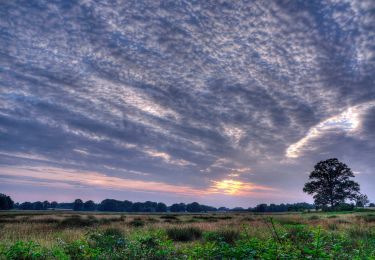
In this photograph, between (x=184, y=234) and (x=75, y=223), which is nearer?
(x=184, y=234)

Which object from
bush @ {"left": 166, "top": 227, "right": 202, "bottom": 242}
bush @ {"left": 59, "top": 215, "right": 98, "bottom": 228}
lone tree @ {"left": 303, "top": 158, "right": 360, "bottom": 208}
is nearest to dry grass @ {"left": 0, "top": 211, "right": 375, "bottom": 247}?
bush @ {"left": 59, "top": 215, "right": 98, "bottom": 228}

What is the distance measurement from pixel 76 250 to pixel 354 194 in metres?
72.8

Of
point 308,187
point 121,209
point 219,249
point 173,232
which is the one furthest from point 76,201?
point 219,249

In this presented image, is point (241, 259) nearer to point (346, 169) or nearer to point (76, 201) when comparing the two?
point (346, 169)

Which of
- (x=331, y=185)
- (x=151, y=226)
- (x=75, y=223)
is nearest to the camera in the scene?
(x=151, y=226)

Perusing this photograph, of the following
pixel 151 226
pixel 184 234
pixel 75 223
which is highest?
pixel 184 234

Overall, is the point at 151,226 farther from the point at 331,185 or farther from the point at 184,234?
the point at 331,185

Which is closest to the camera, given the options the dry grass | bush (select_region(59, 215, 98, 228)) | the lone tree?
the dry grass

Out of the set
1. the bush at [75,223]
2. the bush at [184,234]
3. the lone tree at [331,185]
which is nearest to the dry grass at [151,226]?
the bush at [75,223]

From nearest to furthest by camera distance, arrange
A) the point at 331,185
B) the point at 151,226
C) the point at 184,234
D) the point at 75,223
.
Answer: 1. the point at 184,234
2. the point at 151,226
3. the point at 75,223
4. the point at 331,185

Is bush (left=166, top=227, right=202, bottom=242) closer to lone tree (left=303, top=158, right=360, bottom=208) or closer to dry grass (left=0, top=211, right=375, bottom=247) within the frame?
dry grass (left=0, top=211, right=375, bottom=247)

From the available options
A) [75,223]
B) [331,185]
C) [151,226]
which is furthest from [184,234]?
[331,185]

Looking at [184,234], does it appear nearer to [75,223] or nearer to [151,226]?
[151,226]

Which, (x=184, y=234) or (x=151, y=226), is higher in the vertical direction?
(x=184, y=234)
